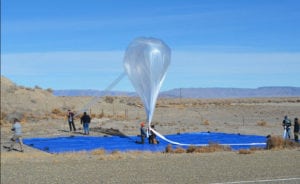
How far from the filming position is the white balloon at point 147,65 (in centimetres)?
2906

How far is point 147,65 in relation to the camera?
2906cm

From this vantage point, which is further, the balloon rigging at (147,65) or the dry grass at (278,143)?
the balloon rigging at (147,65)

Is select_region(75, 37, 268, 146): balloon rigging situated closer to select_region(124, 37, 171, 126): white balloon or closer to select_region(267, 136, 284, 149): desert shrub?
select_region(124, 37, 171, 126): white balloon

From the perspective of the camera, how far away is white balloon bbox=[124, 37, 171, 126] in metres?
29.1

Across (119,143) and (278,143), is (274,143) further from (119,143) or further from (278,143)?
(119,143)

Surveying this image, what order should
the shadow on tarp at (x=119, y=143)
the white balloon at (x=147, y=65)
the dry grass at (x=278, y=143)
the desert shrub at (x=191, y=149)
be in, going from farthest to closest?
1. the white balloon at (x=147, y=65)
2. the shadow on tarp at (x=119, y=143)
3. the dry grass at (x=278, y=143)
4. the desert shrub at (x=191, y=149)

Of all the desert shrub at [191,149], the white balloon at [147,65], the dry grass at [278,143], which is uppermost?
the white balloon at [147,65]

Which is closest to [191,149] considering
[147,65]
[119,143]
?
[119,143]

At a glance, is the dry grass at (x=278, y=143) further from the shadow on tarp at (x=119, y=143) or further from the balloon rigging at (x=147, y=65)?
the balloon rigging at (x=147, y=65)

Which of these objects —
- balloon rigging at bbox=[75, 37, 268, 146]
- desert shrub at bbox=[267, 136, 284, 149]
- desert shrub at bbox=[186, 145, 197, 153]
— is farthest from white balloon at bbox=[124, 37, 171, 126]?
desert shrub at bbox=[267, 136, 284, 149]

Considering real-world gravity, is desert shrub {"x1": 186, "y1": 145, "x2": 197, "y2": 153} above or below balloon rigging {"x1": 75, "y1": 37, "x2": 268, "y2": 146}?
below

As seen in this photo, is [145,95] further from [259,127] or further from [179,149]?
[259,127]

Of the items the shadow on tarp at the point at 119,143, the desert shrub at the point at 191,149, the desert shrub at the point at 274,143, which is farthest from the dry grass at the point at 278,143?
the desert shrub at the point at 191,149

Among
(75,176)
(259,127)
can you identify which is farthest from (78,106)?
(75,176)
